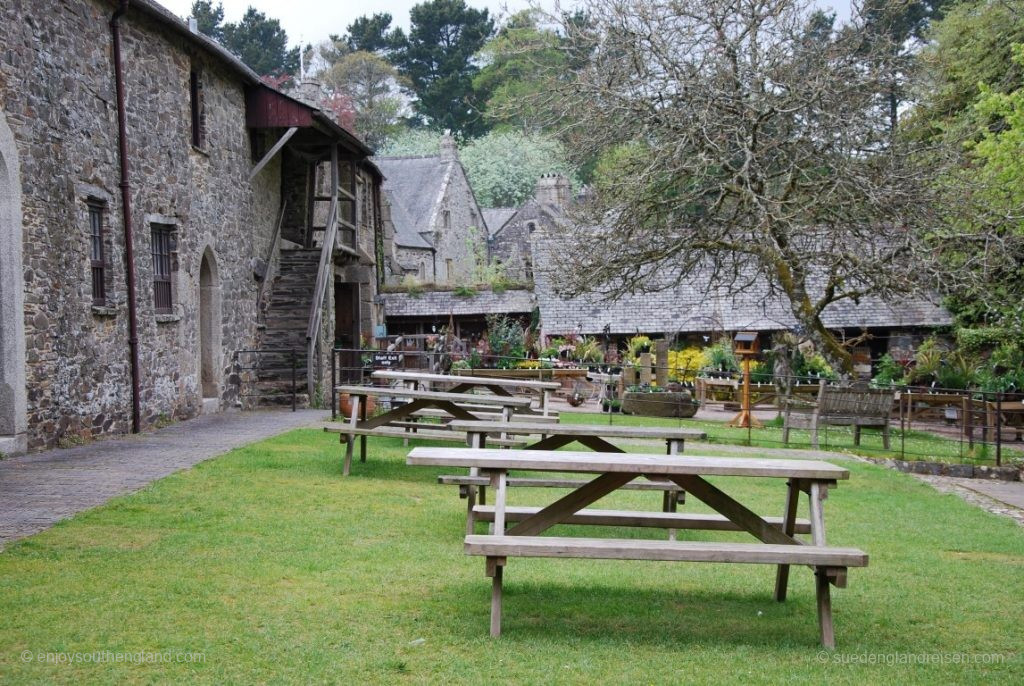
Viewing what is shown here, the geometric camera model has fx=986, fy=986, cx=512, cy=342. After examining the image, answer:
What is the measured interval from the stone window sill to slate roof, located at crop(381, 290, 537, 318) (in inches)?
729

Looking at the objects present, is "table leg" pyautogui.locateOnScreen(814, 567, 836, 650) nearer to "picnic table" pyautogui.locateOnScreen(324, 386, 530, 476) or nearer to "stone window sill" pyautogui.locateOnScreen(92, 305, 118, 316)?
"picnic table" pyautogui.locateOnScreen(324, 386, 530, 476)

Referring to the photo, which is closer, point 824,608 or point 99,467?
point 824,608

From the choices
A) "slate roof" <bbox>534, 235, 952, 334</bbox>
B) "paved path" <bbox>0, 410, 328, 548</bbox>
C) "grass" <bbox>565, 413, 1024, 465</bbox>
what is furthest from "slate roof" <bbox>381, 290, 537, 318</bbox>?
"paved path" <bbox>0, 410, 328, 548</bbox>

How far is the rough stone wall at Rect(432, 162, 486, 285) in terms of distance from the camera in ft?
139

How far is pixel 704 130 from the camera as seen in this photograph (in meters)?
16.9

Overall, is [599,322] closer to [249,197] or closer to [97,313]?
[249,197]

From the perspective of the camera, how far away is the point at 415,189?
43.2 meters

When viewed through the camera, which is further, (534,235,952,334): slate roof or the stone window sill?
(534,235,952,334): slate roof

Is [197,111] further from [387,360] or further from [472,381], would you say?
[472,381]

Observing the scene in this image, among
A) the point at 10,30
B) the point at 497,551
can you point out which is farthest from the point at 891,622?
the point at 10,30

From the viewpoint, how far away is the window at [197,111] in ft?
56.0

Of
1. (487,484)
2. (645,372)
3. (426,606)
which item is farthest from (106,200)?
(645,372)

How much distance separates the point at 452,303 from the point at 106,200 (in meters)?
19.0

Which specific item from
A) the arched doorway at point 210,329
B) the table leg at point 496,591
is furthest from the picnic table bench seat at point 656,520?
the arched doorway at point 210,329
